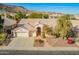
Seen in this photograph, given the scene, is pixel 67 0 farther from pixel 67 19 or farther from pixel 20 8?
pixel 20 8

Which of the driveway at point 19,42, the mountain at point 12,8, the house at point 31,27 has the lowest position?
the driveway at point 19,42

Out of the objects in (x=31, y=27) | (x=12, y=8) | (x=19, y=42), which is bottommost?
(x=19, y=42)

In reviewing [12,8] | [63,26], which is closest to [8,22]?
[12,8]

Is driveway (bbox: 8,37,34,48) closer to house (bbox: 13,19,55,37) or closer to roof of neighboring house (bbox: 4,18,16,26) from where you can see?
house (bbox: 13,19,55,37)

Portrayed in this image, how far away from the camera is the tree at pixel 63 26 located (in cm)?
386

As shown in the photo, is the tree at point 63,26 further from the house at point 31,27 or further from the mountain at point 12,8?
the mountain at point 12,8

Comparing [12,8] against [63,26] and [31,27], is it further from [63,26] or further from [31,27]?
[63,26]

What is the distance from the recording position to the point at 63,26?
388 cm

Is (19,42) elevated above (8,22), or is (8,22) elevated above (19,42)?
(8,22)

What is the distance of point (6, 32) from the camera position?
3.87 metres

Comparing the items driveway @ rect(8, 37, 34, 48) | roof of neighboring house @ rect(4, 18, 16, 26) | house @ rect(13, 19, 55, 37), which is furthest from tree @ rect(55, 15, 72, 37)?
roof of neighboring house @ rect(4, 18, 16, 26)

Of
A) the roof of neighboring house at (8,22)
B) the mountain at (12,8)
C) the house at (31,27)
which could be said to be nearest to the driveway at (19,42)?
the house at (31,27)

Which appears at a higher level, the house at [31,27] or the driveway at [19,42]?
the house at [31,27]
